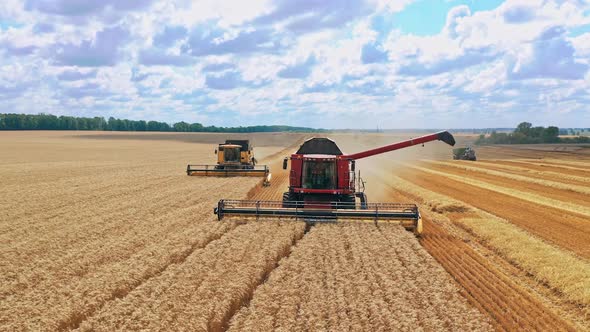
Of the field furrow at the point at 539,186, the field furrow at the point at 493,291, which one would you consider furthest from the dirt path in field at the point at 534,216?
the field furrow at the point at 493,291

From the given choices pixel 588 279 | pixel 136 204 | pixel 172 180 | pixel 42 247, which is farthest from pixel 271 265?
pixel 172 180

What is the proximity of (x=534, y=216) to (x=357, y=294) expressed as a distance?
14441mm

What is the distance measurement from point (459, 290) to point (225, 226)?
8461 millimetres

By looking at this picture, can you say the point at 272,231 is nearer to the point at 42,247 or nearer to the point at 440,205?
the point at 42,247

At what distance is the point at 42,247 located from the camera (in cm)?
1384

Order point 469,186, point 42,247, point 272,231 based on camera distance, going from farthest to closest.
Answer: point 469,186 < point 272,231 < point 42,247

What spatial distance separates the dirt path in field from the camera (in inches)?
653

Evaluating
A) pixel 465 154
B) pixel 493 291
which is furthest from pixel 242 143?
pixel 465 154

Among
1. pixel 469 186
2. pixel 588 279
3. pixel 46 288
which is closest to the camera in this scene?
pixel 46 288

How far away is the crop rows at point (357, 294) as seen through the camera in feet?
28.3

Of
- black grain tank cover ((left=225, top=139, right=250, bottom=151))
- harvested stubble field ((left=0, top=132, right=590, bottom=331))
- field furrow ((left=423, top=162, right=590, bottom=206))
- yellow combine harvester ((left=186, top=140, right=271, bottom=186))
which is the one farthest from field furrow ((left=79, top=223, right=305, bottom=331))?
black grain tank cover ((left=225, top=139, right=250, bottom=151))

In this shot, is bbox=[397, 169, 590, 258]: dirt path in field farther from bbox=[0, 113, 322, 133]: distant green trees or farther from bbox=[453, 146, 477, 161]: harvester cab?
bbox=[0, 113, 322, 133]: distant green trees

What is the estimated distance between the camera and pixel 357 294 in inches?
394

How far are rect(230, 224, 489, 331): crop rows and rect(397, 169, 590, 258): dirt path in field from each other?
20.3 ft
